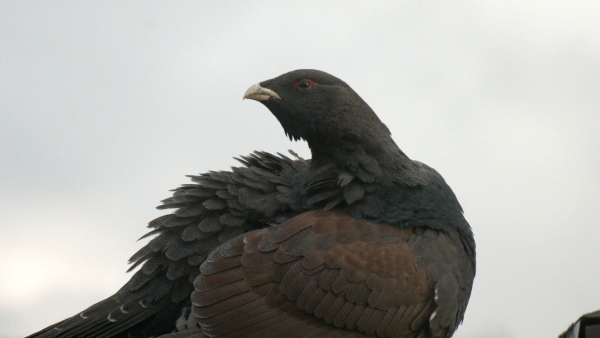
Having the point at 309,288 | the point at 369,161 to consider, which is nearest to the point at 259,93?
the point at 369,161

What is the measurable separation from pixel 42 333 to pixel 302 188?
2.25m

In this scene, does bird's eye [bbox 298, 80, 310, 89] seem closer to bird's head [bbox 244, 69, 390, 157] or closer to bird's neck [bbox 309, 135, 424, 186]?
bird's head [bbox 244, 69, 390, 157]

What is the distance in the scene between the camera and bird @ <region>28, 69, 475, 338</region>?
17.1 feet

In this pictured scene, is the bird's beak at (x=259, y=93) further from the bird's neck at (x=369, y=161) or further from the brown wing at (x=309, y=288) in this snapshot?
the brown wing at (x=309, y=288)

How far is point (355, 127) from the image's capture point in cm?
575

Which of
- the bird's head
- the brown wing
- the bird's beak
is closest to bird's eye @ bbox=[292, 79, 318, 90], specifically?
the bird's head

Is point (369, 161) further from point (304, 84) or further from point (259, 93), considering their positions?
point (259, 93)

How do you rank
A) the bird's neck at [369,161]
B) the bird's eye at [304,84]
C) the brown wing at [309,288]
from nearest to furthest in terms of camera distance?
the brown wing at [309,288] < the bird's neck at [369,161] < the bird's eye at [304,84]

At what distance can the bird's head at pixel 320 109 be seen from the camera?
18.8 feet

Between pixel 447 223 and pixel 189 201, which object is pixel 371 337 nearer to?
pixel 447 223

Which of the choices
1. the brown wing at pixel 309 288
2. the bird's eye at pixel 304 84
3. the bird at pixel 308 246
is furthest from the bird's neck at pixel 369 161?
the brown wing at pixel 309 288

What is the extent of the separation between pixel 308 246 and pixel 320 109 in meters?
1.10

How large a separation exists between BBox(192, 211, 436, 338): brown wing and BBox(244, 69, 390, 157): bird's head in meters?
0.79

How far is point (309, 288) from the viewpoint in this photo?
205 inches
